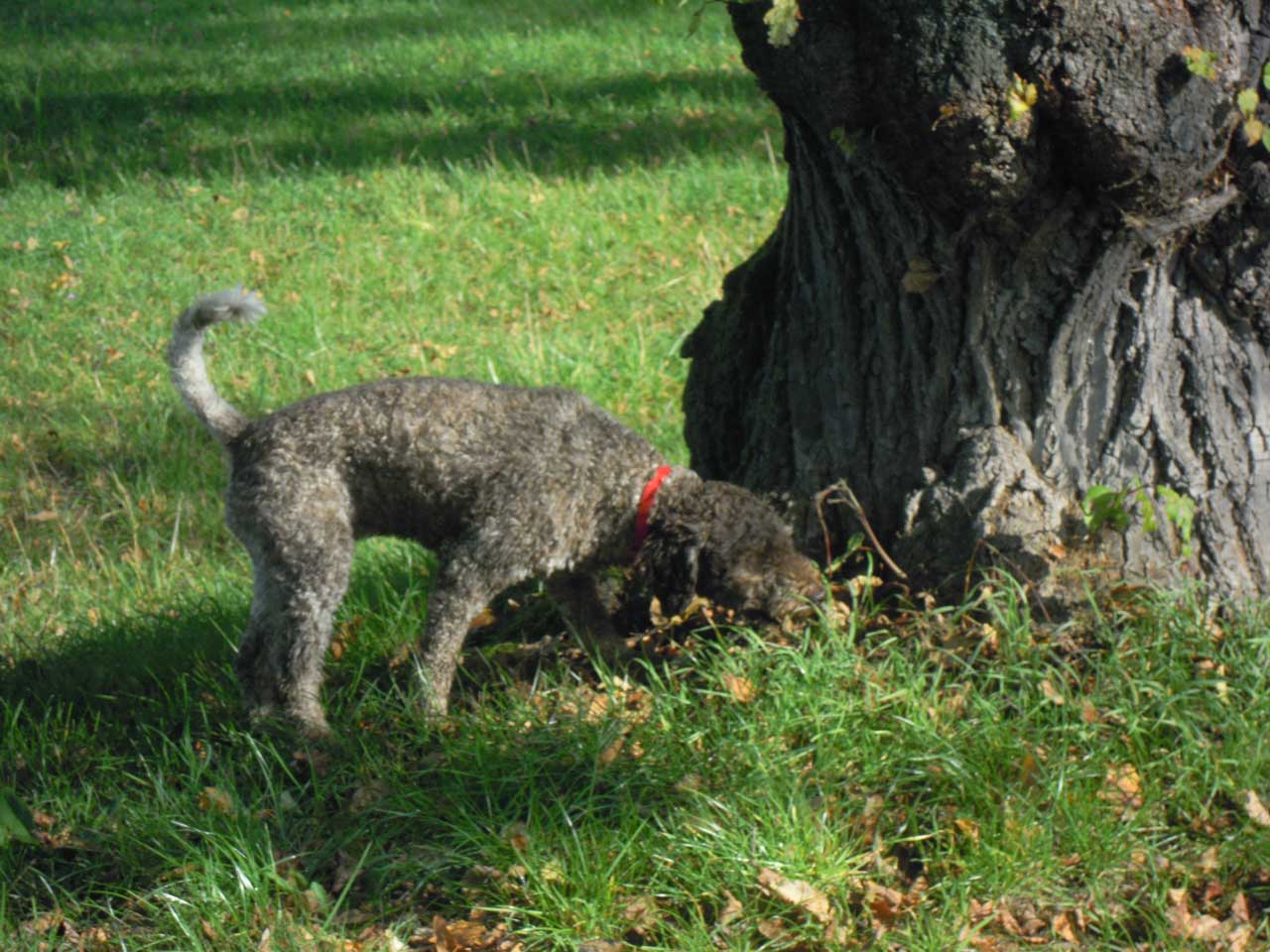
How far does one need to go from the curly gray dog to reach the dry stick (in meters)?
0.19

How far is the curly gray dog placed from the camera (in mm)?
4141

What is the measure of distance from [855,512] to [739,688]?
2.56ft

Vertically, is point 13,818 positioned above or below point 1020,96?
below

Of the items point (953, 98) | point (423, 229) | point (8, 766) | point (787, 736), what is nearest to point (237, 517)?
point (8, 766)

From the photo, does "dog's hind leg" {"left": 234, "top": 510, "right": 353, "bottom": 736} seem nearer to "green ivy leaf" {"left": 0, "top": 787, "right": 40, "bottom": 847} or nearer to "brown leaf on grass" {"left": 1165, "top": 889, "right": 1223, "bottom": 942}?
"green ivy leaf" {"left": 0, "top": 787, "right": 40, "bottom": 847}

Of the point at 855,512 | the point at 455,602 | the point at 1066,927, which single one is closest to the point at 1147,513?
the point at 855,512

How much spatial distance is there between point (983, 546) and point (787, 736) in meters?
0.85

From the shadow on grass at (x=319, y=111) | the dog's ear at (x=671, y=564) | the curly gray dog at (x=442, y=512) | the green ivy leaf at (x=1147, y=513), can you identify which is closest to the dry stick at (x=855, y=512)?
the curly gray dog at (x=442, y=512)

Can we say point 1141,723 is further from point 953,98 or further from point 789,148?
point 789,148

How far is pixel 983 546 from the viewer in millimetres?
3979

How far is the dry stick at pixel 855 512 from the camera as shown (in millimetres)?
4094

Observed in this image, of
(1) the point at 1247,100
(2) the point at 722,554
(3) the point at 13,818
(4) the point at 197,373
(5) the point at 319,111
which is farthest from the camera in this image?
(5) the point at 319,111

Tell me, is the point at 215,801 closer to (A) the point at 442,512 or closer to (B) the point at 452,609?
(B) the point at 452,609

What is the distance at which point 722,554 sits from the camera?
414 centimetres
